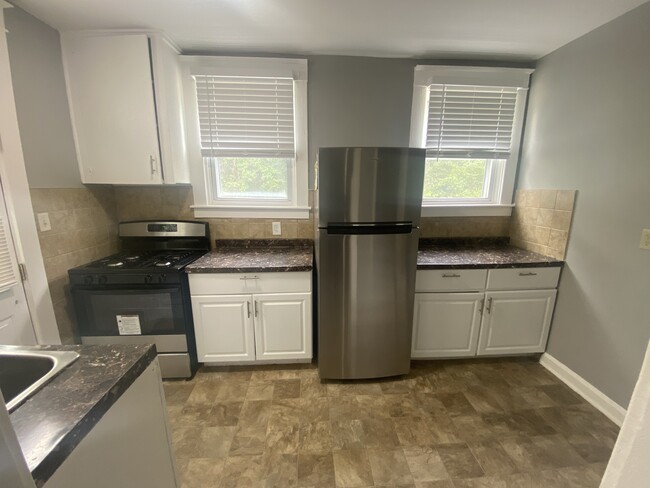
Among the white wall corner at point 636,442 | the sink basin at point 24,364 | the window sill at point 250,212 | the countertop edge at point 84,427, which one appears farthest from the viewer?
the window sill at point 250,212

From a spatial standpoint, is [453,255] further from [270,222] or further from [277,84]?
[277,84]

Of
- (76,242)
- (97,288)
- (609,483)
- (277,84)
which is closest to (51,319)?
(97,288)

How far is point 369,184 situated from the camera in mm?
1713

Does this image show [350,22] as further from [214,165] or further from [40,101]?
[40,101]

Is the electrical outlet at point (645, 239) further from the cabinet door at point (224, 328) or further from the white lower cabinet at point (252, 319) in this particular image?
the cabinet door at point (224, 328)

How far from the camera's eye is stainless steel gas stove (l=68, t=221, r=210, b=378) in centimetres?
183

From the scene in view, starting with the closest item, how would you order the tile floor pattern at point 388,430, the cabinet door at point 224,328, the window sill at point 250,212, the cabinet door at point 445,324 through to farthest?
the tile floor pattern at point 388,430, the cabinet door at point 224,328, the cabinet door at point 445,324, the window sill at point 250,212

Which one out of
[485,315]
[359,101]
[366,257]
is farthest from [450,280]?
[359,101]

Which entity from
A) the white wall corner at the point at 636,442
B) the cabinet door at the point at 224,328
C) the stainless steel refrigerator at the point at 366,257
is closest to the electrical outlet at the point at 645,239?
the stainless steel refrigerator at the point at 366,257

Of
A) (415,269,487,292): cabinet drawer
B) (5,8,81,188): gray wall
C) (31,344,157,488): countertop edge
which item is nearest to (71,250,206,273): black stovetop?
(5,8,81,188): gray wall

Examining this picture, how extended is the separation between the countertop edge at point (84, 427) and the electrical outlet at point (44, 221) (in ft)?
4.74

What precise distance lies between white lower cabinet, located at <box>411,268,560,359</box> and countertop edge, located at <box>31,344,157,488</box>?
70.7 inches

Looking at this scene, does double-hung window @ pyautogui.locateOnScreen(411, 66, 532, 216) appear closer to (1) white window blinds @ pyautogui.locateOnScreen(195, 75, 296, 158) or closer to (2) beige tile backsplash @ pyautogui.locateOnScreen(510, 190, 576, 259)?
(2) beige tile backsplash @ pyautogui.locateOnScreen(510, 190, 576, 259)

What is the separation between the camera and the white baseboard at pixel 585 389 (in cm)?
172
